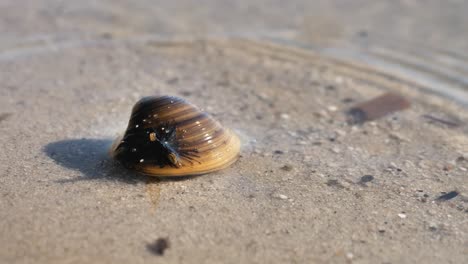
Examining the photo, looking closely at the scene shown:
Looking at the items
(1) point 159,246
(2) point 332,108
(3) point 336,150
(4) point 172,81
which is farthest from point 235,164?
(4) point 172,81

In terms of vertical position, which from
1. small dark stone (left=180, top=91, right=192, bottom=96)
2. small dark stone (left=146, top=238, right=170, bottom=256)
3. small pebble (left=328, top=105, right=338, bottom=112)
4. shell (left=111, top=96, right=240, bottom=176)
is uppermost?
shell (left=111, top=96, right=240, bottom=176)

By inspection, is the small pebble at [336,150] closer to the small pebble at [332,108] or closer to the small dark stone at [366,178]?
the small dark stone at [366,178]

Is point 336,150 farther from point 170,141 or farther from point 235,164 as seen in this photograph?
point 170,141

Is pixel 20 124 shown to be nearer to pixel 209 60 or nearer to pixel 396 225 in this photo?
pixel 209 60

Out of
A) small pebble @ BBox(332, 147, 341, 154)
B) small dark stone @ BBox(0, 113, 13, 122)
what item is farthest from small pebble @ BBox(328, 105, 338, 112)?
small dark stone @ BBox(0, 113, 13, 122)

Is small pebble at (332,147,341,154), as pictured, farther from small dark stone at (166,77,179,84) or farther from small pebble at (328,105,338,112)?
small dark stone at (166,77,179,84)

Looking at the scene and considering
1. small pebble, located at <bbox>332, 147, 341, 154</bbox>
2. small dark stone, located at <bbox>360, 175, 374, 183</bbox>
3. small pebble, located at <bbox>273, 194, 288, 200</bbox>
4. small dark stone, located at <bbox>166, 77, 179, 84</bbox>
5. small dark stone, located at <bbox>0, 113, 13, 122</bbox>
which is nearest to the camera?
small pebble, located at <bbox>273, 194, 288, 200</bbox>

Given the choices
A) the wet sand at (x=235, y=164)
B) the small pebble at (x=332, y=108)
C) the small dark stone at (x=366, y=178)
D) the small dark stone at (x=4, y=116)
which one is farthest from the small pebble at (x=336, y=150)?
the small dark stone at (x=4, y=116)
